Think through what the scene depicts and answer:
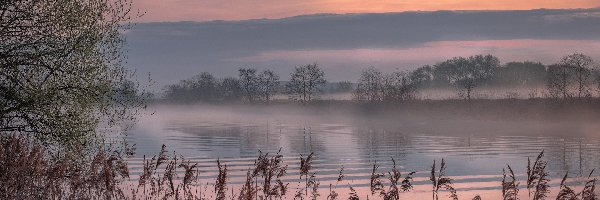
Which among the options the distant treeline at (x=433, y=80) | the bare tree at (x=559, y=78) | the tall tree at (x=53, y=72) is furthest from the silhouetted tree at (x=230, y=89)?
the tall tree at (x=53, y=72)

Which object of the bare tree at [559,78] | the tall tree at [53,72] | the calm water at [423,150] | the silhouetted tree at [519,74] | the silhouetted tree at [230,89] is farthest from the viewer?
the silhouetted tree at [230,89]

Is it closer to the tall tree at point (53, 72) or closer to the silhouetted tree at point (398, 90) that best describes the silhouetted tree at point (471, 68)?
the silhouetted tree at point (398, 90)

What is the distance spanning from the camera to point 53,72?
27.8 m

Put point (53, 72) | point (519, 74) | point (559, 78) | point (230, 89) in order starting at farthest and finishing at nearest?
1. point (230, 89)
2. point (519, 74)
3. point (559, 78)
4. point (53, 72)

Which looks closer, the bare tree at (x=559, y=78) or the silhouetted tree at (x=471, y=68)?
the bare tree at (x=559, y=78)

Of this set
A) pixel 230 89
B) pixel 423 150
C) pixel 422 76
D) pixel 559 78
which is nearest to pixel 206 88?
pixel 230 89

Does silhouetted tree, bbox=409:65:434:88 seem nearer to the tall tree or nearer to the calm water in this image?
the calm water

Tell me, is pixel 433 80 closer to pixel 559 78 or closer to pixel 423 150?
pixel 559 78

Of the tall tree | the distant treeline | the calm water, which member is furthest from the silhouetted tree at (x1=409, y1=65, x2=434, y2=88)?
the tall tree

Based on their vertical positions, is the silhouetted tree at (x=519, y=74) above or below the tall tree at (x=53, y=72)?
above

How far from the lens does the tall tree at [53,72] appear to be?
89.1 feet

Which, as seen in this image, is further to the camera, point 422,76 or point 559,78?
point 422,76

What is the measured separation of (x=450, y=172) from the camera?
38.9 meters

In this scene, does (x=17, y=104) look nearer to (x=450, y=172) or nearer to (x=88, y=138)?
(x=88, y=138)
